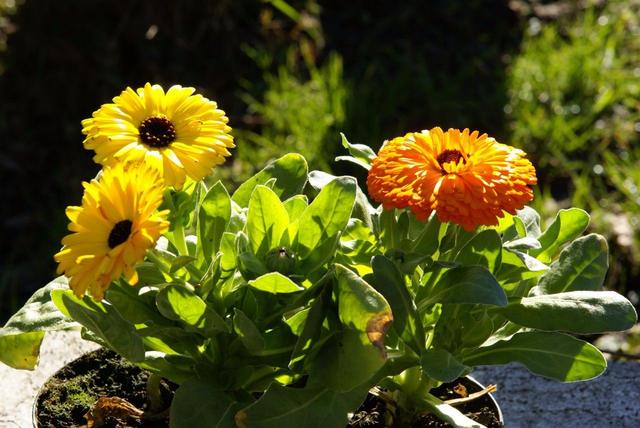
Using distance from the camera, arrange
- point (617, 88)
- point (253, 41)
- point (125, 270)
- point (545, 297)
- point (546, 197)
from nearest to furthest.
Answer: point (125, 270) → point (545, 297) → point (546, 197) → point (617, 88) → point (253, 41)

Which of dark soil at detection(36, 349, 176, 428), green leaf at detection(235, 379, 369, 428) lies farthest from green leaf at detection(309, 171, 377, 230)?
dark soil at detection(36, 349, 176, 428)

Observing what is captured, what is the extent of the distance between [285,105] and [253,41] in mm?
651

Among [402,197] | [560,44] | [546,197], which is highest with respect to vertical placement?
[402,197]

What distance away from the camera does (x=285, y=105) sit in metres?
4.17

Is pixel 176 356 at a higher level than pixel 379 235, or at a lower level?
lower

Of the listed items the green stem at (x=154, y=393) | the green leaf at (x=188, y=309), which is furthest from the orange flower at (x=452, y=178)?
the green stem at (x=154, y=393)

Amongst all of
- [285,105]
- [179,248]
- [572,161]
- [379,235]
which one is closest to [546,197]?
[572,161]

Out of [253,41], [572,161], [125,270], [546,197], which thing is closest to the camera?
[125,270]

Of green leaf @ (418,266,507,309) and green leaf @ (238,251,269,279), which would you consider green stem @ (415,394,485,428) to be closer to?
green leaf @ (418,266,507,309)

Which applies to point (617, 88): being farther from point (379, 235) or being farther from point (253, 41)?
point (379, 235)

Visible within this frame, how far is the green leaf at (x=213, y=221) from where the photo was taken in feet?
5.84

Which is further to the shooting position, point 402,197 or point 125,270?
point 402,197

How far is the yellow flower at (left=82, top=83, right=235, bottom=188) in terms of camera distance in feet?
5.15

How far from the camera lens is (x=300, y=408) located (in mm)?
1658
